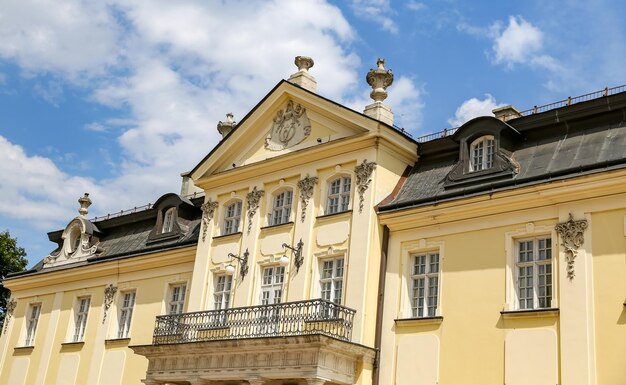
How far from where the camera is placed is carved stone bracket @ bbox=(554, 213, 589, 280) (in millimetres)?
19578

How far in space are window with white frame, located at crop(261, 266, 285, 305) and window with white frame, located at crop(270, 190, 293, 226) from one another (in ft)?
5.25

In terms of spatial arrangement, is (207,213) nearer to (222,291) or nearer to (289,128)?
(222,291)

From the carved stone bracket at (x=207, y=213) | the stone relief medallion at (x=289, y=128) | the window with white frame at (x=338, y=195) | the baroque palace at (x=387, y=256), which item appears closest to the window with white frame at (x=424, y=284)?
the baroque palace at (x=387, y=256)

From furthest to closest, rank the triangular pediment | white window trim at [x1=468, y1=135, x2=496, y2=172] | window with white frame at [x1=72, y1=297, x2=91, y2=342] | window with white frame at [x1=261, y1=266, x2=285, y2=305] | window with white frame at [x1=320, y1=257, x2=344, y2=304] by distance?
window with white frame at [x1=72, y1=297, x2=91, y2=342] → the triangular pediment → window with white frame at [x1=261, y1=266, x2=285, y2=305] → window with white frame at [x1=320, y1=257, x2=344, y2=304] → white window trim at [x1=468, y1=135, x2=496, y2=172]

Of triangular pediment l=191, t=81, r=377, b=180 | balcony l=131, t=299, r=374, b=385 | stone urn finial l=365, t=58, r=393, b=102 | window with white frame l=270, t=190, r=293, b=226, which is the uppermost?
stone urn finial l=365, t=58, r=393, b=102

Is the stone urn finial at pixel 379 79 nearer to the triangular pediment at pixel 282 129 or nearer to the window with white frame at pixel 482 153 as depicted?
the triangular pediment at pixel 282 129

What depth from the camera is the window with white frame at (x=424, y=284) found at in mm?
22203

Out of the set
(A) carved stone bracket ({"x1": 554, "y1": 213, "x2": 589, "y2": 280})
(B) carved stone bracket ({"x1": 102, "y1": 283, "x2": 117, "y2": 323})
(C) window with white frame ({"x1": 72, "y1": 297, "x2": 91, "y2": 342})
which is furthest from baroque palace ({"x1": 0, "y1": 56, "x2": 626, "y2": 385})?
(C) window with white frame ({"x1": 72, "y1": 297, "x2": 91, "y2": 342})

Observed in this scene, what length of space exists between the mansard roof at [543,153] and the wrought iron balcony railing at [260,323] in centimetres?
363

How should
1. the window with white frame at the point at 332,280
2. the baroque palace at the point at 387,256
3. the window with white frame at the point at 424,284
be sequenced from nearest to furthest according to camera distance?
the baroque palace at the point at 387,256 < the window with white frame at the point at 424,284 < the window with white frame at the point at 332,280

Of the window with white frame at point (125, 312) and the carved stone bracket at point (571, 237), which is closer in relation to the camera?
the carved stone bracket at point (571, 237)

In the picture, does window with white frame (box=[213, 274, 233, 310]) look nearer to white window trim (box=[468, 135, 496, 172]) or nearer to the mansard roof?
the mansard roof

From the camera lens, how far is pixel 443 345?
832 inches

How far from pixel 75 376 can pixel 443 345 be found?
16.8 meters
